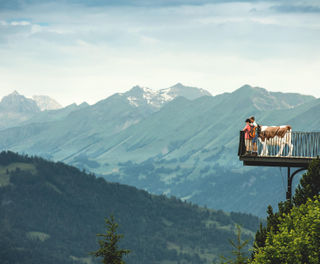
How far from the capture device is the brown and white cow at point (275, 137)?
5891cm

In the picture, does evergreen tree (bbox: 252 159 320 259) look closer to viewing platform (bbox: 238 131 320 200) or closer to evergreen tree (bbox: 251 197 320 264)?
evergreen tree (bbox: 251 197 320 264)

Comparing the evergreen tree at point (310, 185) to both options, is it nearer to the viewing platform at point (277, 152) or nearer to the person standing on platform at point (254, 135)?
the viewing platform at point (277, 152)

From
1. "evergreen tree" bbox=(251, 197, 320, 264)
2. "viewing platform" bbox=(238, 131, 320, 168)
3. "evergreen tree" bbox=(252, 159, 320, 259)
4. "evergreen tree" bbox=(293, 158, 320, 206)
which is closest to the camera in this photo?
"viewing platform" bbox=(238, 131, 320, 168)

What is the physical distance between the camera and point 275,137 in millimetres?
59469

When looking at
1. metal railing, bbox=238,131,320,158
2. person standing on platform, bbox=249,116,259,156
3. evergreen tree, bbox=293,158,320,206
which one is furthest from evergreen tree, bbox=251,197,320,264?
person standing on platform, bbox=249,116,259,156

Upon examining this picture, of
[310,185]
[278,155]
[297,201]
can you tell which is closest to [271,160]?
[278,155]

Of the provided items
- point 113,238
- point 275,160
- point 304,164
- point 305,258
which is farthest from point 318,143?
point 113,238

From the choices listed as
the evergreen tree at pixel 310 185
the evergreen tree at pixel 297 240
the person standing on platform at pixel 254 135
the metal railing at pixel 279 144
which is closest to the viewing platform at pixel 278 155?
the metal railing at pixel 279 144

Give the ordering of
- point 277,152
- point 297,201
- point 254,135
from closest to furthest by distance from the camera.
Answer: point 254,135, point 277,152, point 297,201

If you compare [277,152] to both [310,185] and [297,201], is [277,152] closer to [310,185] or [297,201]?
[310,185]

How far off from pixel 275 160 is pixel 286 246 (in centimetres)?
845

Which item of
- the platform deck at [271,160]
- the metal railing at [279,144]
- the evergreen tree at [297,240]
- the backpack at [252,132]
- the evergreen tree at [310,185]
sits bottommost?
the evergreen tree at [297,240]

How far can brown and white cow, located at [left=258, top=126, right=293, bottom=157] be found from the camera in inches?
2319

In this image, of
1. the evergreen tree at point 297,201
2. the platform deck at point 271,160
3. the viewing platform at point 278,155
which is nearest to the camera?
the platform deck at point 271,160
